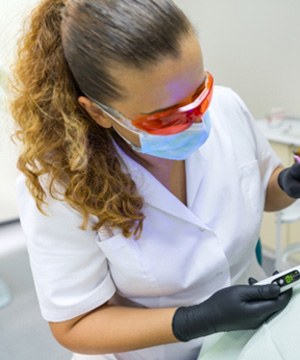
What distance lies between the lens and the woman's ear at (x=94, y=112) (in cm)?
80

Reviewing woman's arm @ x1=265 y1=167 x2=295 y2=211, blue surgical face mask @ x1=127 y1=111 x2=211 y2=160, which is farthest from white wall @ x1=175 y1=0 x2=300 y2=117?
blue surgical face mask @ x1=127 y1=111 x2=211 y2=160

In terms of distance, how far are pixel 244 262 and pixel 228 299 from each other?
0.26 meters

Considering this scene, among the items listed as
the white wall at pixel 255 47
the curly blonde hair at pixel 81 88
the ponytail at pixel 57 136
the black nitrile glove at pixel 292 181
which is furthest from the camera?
the white wall at pixel 255 47

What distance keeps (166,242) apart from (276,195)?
1.32 feet

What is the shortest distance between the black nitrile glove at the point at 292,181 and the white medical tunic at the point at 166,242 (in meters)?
0.07

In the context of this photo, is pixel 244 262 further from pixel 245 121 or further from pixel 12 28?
pixel 12 28

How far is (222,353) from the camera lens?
84 cm

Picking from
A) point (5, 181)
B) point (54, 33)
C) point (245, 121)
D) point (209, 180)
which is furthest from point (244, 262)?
point (5, 181)

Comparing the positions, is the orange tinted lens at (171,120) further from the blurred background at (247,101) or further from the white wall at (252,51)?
the white wall at (252,51)

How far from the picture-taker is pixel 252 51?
7.93ft

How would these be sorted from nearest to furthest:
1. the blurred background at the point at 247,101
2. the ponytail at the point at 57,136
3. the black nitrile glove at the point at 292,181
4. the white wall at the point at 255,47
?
the ponytail at the point at 57,136 → the black nitrile glove at the point at 292,181 → the blurred background at the point at 247,101 → the white wall at the point at 255,47

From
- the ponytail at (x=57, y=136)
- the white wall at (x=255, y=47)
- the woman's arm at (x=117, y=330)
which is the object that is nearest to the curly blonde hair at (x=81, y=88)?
the ponytail at (x=57, y=136)

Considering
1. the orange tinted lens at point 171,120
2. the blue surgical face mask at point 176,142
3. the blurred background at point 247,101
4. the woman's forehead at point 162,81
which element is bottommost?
the blurred background at point 247,101

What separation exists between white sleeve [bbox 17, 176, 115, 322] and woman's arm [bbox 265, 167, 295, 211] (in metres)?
0.51
